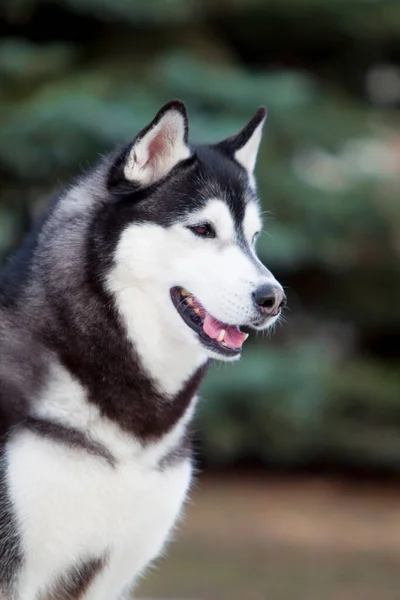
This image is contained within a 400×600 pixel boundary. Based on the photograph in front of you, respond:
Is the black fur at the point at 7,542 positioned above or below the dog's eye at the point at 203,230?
below

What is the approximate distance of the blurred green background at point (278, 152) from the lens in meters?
8.23

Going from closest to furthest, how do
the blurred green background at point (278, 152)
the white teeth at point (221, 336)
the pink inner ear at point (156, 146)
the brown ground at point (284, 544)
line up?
the white teeth at point (221, 336)
the pink inner ear at point (156, 146)
the brown ground at point (284, 544)
the blurred green background at point (278, 152)

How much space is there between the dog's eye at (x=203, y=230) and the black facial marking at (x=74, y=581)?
1089 millimetres

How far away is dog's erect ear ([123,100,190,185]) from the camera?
3270mm

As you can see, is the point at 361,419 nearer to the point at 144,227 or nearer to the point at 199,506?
the point at 199,506

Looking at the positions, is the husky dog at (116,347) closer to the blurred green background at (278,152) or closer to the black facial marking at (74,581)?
the black facial marking at (74,581)

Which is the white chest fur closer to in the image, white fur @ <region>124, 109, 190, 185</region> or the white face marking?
the white face marking

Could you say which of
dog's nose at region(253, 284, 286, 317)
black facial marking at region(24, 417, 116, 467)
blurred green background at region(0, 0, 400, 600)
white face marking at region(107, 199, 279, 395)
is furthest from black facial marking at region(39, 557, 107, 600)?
blurred green background at region(0, 0, 400, 600)

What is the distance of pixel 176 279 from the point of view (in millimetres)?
3186

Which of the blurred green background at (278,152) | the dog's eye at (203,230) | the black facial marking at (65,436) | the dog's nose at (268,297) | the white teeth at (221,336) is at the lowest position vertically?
the blurred green background at (278,152)

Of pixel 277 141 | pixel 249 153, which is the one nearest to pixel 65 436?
pixel 249 153

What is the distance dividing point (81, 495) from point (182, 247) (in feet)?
2.73

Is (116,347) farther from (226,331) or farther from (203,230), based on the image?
(203,230)

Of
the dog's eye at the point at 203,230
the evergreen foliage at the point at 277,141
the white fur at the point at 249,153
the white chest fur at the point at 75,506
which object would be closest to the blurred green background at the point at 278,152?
the evergreen foliage at the point at 277,141
